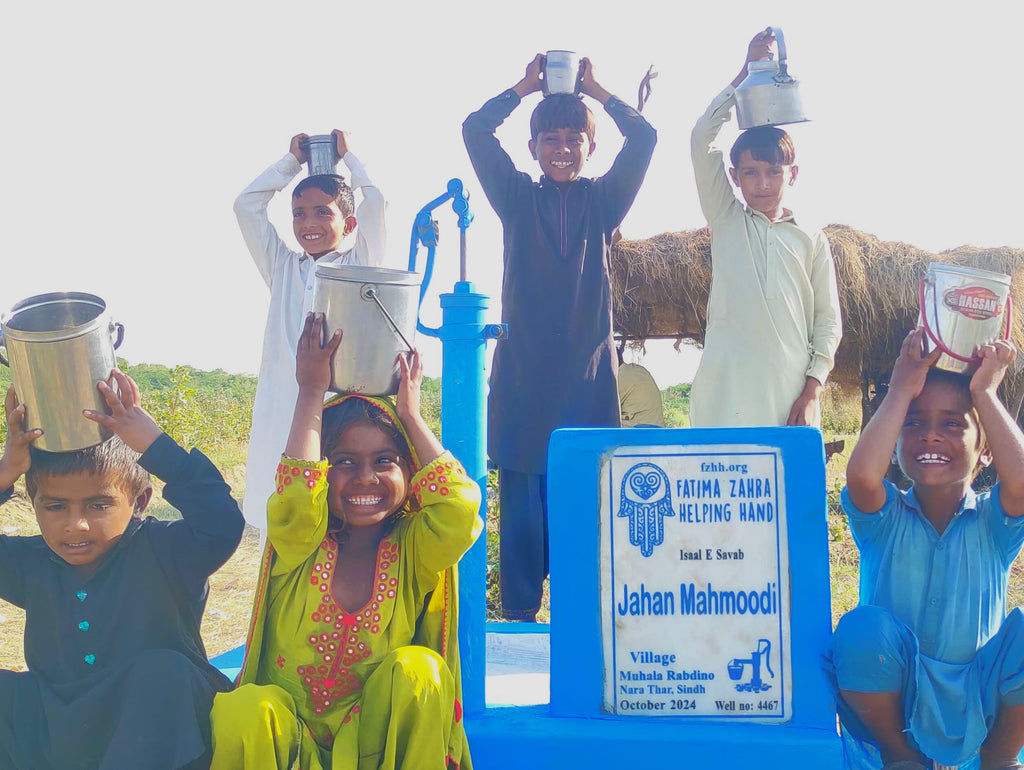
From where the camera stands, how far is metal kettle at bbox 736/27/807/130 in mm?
3250

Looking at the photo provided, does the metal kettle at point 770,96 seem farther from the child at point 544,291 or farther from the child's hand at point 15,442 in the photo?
the child's hand at point 15,442

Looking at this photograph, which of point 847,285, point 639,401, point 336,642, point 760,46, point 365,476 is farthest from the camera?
point 847,285

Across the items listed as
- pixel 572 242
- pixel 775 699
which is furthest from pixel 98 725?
pixel 572 242

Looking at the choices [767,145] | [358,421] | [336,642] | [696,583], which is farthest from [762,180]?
[336,642]

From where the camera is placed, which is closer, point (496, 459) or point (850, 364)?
point (496, 459)

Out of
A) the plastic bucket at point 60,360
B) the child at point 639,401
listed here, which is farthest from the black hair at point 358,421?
the child at point 639,401

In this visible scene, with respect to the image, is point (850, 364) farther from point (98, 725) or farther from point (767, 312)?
point (98, 725)

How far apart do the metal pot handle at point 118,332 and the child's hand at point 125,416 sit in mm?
84

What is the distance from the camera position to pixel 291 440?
7.50 feet

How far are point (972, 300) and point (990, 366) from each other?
0.55 feet

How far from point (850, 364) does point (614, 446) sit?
672cm

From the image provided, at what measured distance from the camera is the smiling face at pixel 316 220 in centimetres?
354

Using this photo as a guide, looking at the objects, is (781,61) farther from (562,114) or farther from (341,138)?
(341,138)

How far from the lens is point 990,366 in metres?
2.47
